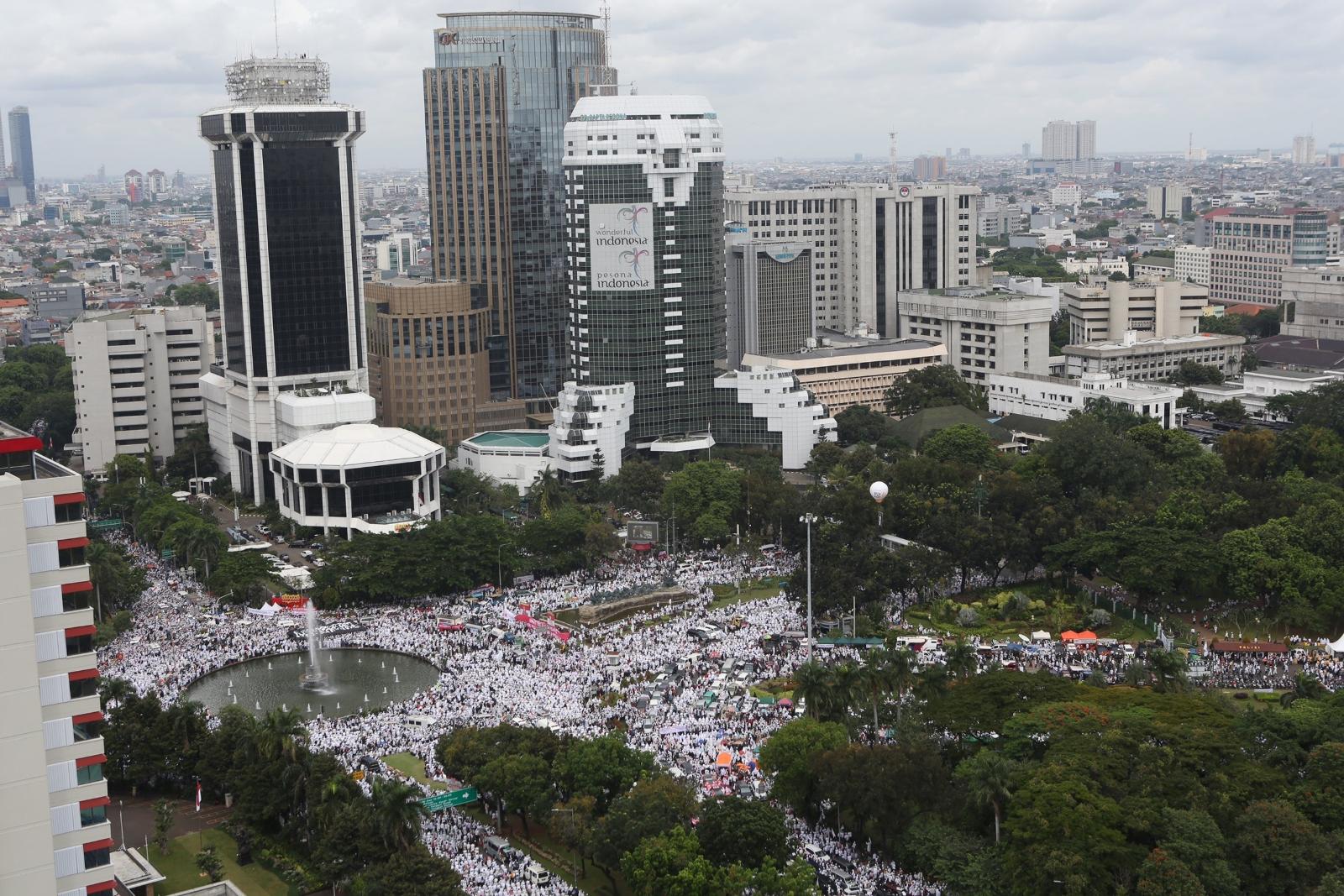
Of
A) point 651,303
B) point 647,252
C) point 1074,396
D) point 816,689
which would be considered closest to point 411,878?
point 816,689

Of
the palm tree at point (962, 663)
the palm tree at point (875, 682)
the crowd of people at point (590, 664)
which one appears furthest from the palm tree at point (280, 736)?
the palm tree at point (962, 663)

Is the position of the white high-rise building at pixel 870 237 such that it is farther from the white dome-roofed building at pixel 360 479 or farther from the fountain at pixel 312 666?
the fountain at pixel 312 666

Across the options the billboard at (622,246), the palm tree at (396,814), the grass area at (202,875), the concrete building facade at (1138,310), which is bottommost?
the grass area at (202,875)

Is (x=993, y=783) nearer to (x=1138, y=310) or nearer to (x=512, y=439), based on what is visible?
(x=512, y=439)

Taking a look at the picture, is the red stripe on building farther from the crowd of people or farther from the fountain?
the fountain

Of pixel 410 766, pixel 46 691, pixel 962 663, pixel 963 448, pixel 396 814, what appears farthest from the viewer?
pixel 963 448

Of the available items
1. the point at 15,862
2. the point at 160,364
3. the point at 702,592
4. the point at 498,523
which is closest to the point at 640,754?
the point at 15,862
